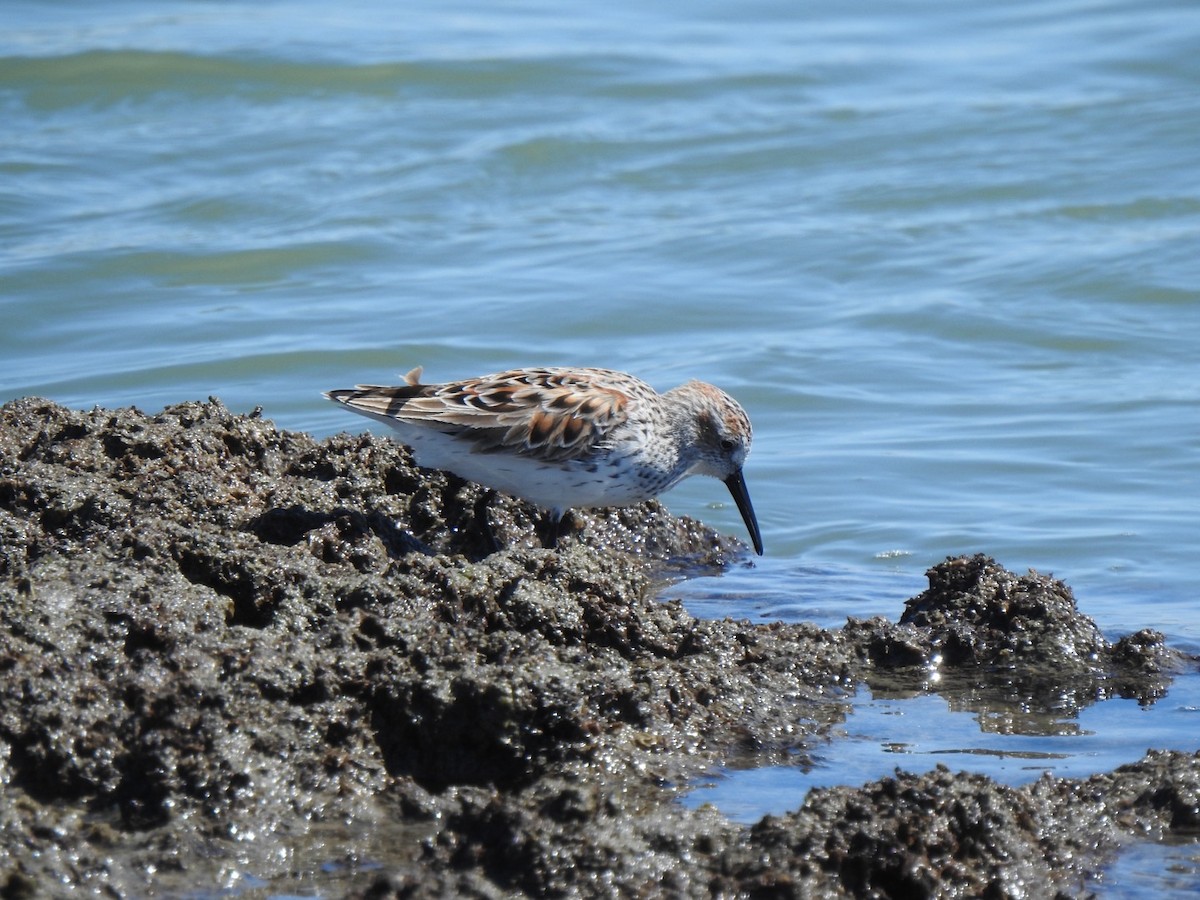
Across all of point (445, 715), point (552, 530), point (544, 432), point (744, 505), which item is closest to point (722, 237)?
point (744, 505)

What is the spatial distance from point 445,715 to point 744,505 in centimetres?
398

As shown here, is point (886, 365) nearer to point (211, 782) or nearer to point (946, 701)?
point (946, 701)

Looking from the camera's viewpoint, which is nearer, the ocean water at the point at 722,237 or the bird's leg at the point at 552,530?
the bird's leg at the point at 552,530

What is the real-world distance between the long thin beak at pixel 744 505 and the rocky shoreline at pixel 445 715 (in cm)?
202

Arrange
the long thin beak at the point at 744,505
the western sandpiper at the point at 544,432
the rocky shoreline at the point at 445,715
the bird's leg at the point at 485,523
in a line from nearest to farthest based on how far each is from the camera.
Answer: the rocky shoreline at the point at 445,715, the western sandpiper at the point at 544,432, the bird's leg at the point at 485,523, the long thin beak at the point at 744,505

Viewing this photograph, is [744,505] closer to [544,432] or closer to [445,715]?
[544,432]

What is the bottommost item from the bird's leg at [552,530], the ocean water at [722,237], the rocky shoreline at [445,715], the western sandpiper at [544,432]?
the rocky shoreline at [445,715]

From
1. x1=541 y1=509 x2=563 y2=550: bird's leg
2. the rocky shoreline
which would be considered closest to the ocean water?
the rocky shoreline

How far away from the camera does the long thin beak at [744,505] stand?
8586 millimetres

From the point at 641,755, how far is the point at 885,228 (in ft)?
38.1

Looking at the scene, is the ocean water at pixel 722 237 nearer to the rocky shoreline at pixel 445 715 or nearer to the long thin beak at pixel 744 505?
the long thin beak at pixel 744 505

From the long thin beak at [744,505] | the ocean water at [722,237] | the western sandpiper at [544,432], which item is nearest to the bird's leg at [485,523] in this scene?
the western sandpiper at [544,432]

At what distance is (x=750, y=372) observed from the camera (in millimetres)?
12461

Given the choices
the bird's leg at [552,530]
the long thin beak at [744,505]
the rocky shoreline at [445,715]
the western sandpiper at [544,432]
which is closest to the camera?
the rocky shoreline at [445,715]
